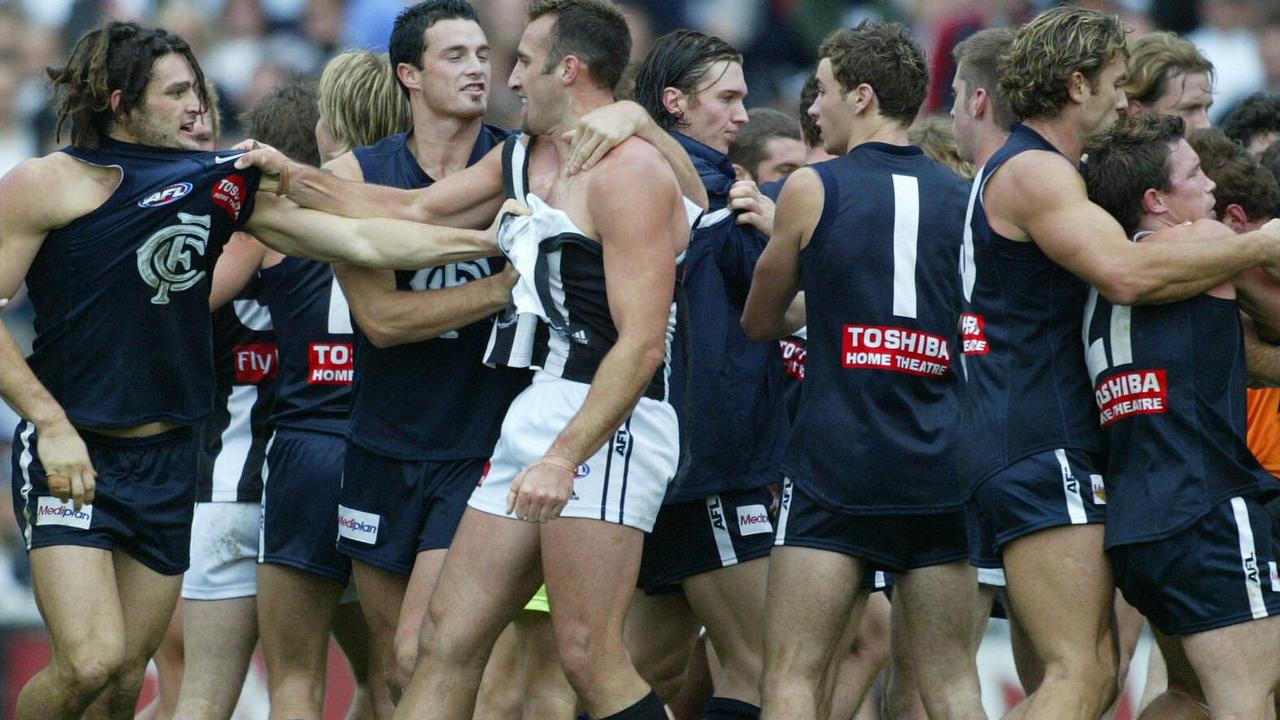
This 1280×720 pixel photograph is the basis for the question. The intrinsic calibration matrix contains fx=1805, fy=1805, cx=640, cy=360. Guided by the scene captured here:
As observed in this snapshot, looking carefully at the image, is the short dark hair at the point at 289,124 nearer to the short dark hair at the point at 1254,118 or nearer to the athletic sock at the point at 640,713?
the athletic sock at the point at 640,713

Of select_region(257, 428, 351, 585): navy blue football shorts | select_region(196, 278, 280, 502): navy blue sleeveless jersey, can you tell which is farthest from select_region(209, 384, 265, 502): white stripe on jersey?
select_region(257, 428, 351, 585): navy blue football shorts

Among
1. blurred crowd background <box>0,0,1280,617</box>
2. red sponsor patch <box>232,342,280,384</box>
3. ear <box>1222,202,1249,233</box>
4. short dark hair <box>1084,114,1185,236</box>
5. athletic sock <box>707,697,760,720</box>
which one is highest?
blurred crowd background <box>0,0,1280,617</box>

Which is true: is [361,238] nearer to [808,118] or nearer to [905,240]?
[905,240]

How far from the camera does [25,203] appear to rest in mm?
5934

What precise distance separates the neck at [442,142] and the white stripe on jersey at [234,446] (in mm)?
1384

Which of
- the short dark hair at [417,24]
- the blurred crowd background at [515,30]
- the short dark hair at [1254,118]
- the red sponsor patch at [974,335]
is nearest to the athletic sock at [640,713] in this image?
the red sponsor patch at [974,335]

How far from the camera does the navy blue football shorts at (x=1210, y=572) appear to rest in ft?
17.3

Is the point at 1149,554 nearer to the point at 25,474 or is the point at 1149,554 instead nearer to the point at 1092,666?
the point at 1092,666

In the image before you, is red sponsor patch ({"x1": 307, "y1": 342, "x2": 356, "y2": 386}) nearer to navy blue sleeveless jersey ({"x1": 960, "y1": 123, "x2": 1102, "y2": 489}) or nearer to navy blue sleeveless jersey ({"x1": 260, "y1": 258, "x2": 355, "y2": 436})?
navy blue sleeveless jersey ({"x1": 260, "y1": 258, "x2": 355, "y2": 436})

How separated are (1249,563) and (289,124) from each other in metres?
4.33

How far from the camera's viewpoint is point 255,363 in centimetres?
737

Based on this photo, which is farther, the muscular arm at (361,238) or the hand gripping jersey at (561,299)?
the muscular arm at (361,238)

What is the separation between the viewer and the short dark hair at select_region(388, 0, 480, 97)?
22.0 ft

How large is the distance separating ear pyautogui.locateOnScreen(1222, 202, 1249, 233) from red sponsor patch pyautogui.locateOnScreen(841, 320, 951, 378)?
47.5 inches
